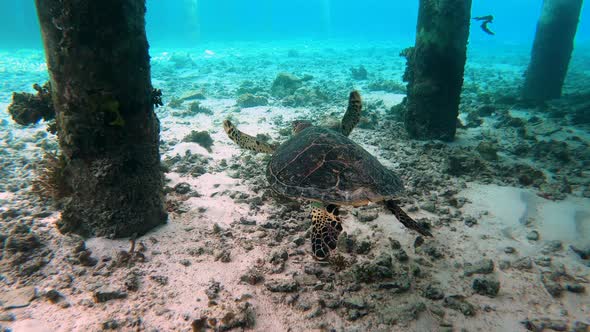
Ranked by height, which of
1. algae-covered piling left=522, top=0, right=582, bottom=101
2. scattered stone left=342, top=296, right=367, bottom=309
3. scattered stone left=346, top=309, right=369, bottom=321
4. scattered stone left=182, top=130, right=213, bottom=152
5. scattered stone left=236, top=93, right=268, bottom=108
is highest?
algae-covered piling left=522, top=0, right=582, bottom=101

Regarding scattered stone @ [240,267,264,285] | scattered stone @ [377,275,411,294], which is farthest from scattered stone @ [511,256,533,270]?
scattered stone @ [240,267,264,285]

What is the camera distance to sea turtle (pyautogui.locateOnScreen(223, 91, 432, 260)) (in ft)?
9.82

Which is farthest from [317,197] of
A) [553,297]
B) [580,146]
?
[580,146]

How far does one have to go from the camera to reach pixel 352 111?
5258mm

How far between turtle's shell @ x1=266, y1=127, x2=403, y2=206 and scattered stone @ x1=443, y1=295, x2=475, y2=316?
1.16 m

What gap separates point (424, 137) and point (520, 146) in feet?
6.41

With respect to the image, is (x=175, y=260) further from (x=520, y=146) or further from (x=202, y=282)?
(x=520, y=146)

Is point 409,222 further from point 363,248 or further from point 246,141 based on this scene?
point 246,141

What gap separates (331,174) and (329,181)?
10cm

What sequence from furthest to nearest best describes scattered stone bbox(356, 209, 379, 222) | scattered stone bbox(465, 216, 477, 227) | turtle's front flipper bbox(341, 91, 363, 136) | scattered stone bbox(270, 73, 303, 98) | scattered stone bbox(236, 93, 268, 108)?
1. scattered stone bbox(270, 73, 303, 98)
2. scattered stone bbox(236, 93, 268, 108)
3. turtle's front flipper bbox(341, 91, 363, 136)
4. scattered stone bbox(356, 209, 379, 222)
5. scattered stone bbox(465, 216, 477, 227)

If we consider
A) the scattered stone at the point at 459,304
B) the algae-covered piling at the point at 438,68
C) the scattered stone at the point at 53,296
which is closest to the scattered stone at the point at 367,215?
the scattered stone at the point at 459,304

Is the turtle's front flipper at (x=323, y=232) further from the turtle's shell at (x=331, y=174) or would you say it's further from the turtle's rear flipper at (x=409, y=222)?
the turtle's rear flipper at (x=409, y=222)

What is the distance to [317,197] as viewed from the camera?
3166mm

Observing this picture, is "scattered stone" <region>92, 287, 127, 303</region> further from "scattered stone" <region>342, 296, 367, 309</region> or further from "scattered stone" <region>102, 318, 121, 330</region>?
"scattered stone" <region>342, 296, 367, 309</region>
